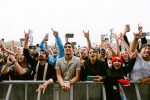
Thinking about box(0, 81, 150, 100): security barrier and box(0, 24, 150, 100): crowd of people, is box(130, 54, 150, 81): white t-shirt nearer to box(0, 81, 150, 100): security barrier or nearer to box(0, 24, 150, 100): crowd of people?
box(0, 24, 150, 100): crowd of people

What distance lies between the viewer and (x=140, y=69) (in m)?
6.97

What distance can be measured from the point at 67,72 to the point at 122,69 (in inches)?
44.9

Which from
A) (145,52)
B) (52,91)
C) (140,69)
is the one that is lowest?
(52,91)

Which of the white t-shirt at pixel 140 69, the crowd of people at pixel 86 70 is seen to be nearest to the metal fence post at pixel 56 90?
the crowd of people at pixel 86 70

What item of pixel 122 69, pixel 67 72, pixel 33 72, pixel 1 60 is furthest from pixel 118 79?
pixel 1 60

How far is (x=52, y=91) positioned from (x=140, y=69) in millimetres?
1882

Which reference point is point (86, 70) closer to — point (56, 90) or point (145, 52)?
point (56, 90)

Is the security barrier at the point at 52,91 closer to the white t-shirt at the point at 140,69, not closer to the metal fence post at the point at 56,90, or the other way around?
the metal fence post at the point at 56,90

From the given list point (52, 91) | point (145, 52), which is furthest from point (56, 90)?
point (145, 52)

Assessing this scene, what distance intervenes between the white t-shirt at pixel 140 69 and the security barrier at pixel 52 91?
21 cm

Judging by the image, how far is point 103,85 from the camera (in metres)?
6.77

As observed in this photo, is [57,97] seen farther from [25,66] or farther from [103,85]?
[25,66]

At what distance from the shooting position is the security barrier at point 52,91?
662cm

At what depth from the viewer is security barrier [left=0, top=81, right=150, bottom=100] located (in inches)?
261
